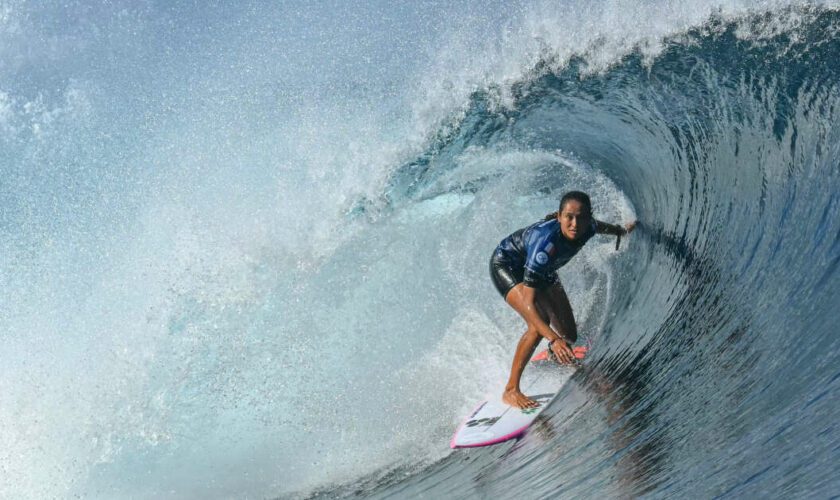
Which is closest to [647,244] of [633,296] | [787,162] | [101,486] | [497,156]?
[633,296]

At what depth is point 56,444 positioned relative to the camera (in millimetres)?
7895

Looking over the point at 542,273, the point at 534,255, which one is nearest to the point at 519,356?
the point at 542,273

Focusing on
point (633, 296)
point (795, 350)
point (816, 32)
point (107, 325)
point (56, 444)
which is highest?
point (107, 325)

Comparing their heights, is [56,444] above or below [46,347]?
below

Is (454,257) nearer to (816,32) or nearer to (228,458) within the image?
(228,458)

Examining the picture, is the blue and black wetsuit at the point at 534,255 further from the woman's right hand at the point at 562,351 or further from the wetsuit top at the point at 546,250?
the woman's right hand at the point at 562,351

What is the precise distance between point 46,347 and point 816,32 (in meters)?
8.48

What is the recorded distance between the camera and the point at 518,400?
5.35m

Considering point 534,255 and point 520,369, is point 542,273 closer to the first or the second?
point 534,255

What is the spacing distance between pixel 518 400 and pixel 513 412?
9 cm

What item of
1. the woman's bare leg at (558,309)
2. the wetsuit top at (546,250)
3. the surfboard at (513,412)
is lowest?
the surfboard at (513,412)

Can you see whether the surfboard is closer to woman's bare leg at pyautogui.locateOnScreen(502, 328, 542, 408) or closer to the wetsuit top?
woman's bare leg at pyautogui.locateOnScreen(502, 328, 542, 408)

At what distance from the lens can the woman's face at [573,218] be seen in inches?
188

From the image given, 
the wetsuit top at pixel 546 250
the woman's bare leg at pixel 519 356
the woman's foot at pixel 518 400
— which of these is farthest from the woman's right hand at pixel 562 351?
the woman's foot at pixel 518 400
